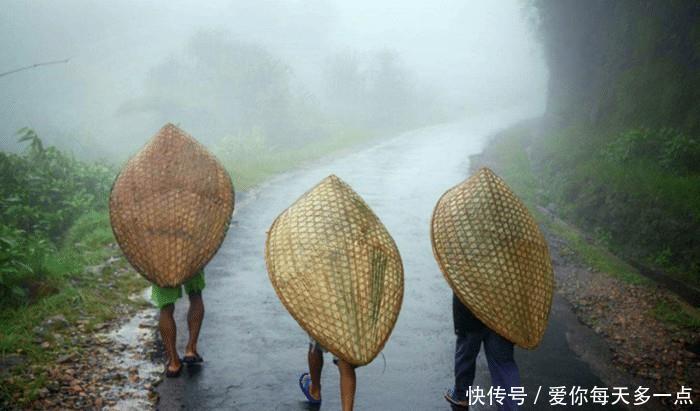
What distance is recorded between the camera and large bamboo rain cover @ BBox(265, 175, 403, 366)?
2508 mm

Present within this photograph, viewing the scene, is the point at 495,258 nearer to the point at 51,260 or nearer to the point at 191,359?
the point at 191,359

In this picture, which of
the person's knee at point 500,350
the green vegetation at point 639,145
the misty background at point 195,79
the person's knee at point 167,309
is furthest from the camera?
the misty background at point 195,79

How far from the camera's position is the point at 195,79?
2470 centimetres

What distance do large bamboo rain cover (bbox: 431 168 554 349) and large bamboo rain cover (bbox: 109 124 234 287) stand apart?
5.10 feet

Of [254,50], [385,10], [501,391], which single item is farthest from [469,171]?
[385,10]

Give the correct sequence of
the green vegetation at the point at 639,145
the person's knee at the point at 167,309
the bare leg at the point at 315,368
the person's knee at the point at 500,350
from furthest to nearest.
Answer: the green vegetation at the point at 639,145 → the person's knee at the point at 167,309 → the bare leg at the point at 315,368 → the person's knee at the point at 500,350

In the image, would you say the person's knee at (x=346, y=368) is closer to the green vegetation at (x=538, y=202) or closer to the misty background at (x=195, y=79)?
the green vegetation at (x=538, y=202)

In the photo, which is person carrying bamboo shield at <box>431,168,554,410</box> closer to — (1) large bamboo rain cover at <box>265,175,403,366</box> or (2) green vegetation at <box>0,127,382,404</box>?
(1) large bamboo rain cover at <box>265,175,403,366</box>

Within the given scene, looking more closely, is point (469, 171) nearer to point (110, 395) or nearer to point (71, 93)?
point (110, 395)

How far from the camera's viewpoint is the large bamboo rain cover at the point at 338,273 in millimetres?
2508

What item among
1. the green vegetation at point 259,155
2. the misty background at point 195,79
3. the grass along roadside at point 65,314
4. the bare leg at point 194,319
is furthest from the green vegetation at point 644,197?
the misty background at point 195,79

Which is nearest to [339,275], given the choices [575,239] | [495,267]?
[495,267]

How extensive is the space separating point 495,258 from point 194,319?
7.44 feet

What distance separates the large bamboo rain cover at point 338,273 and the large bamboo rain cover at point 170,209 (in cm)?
67
